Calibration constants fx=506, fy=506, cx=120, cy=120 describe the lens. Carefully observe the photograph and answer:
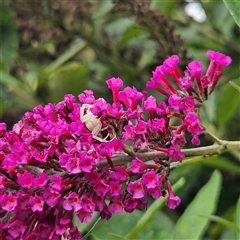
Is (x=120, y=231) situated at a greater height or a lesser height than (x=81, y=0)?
lesser

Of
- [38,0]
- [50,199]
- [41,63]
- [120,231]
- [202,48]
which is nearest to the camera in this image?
[50,199]

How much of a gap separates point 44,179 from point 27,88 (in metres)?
0.92

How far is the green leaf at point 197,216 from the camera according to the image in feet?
3.54

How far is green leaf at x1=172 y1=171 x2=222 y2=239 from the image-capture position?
1079mm

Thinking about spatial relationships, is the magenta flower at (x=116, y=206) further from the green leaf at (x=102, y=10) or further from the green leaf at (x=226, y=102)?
the green leaf at (x=102, y=10)

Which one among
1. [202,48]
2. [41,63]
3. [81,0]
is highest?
[81,0]

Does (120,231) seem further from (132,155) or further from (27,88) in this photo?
(27,88)

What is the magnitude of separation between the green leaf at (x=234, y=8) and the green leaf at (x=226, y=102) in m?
0.48

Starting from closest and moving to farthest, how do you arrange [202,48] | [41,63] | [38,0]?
[38,0] → [202,48] → [41,63]

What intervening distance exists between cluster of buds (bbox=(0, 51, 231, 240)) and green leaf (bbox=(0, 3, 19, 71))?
854 millimetres

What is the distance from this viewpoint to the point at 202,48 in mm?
1733

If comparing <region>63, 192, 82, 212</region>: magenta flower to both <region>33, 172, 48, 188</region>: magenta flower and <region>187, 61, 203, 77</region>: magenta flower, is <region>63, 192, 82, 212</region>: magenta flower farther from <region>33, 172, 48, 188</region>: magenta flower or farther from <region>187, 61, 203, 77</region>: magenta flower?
<region>187, 61, 203, 77</region>: magenta flower

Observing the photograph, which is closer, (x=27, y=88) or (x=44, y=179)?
(x=44, y=179)

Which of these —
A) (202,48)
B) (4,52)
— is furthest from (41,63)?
(202,48)
